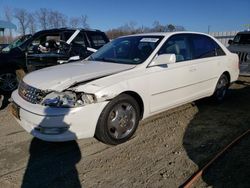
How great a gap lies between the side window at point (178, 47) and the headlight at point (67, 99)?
174cm

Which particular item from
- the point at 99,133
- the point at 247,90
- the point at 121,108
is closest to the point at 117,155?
the point at 99,133

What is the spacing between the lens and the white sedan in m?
3.54

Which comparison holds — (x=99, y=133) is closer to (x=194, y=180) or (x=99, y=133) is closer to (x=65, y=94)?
(x=65, y=94)

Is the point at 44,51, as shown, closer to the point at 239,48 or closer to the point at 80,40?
the point at 80,40

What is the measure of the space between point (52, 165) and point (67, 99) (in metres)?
0.85

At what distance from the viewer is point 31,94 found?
3.79 m

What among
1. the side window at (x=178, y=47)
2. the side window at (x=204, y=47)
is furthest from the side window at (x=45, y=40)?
the side window at (x=204, y=47)

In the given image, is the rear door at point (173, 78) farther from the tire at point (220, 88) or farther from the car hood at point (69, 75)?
the tire at point (220, 88)

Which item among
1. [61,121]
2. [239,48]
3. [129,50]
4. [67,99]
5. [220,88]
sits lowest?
[220,88]

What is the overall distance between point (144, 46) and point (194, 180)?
2.51 meters

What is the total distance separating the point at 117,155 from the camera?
12.2ft

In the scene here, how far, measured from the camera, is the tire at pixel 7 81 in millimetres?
7191

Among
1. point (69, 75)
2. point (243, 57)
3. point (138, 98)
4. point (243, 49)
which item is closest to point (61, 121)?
point (69, 75)

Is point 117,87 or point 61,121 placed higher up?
point 117,87
